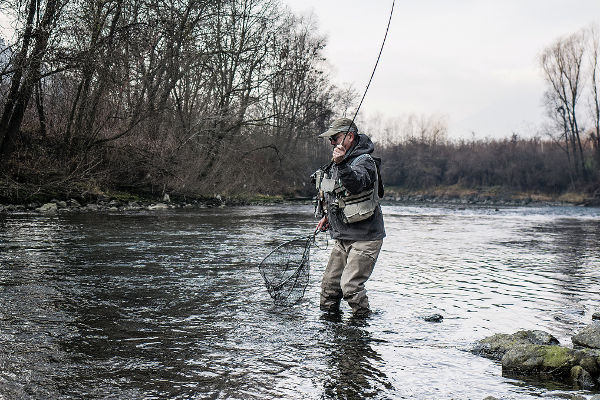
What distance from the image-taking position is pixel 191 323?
5613mm

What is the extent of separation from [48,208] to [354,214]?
15.5 metres

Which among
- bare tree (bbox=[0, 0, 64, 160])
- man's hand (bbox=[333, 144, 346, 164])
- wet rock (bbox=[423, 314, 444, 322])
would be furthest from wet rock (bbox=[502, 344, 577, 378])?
bare tree (bbox=[0, 0, 64, 160])

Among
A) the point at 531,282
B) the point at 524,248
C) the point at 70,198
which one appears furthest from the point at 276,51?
the point at 531,282

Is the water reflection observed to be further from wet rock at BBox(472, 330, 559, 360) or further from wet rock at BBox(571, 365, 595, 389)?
wet rock at BBox(571, 365, 595, 389)

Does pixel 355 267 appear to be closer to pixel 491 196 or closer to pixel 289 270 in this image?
pixel 289 270

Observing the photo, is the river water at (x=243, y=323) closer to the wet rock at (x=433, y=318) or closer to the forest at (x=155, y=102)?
the wet rock at (x=433, y=318)

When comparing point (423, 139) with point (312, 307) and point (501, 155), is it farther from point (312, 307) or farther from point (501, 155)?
point (312, 307)

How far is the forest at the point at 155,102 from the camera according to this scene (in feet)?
57.8

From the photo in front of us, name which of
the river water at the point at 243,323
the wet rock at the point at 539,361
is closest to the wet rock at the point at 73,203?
the river water at the point at 243,323

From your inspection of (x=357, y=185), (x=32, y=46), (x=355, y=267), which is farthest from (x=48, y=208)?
(x=357, y=185)

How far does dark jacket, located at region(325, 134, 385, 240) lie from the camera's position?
559cm

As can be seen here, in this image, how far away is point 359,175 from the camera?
5617 millimetres

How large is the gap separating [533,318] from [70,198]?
17838mm

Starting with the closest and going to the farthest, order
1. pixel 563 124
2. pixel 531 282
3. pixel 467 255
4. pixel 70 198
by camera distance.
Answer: pixel 531 282, pixel 467 255, pixel 70 198, pixel 563 124
